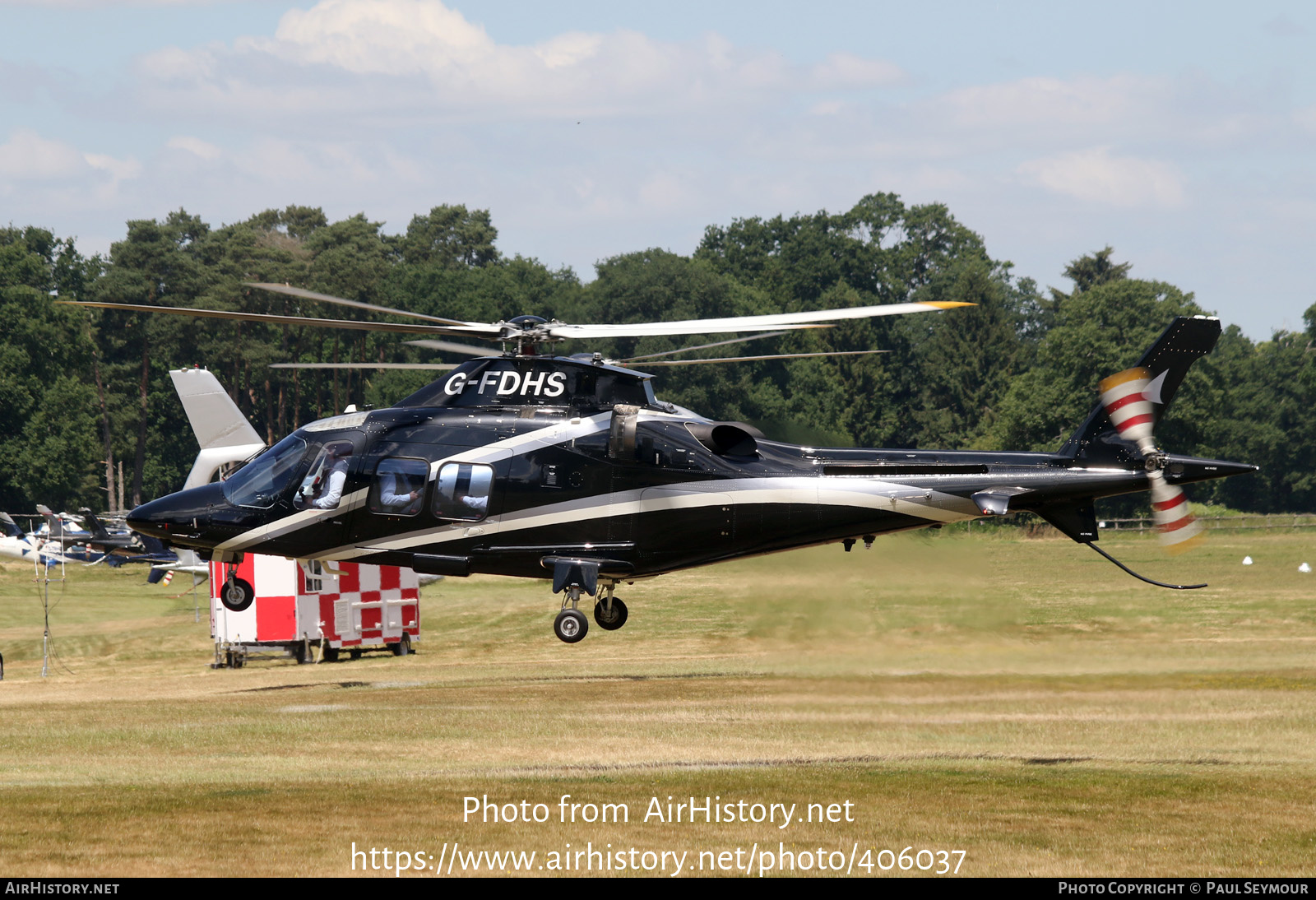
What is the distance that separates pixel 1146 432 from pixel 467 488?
9.32 metres

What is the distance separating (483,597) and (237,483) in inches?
1286

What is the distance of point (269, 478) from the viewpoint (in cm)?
2097

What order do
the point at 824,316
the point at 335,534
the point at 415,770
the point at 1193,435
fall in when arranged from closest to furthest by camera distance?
the point at 824,316 < the point at 335,534 < the point at 415,770 < the point at 1193,435

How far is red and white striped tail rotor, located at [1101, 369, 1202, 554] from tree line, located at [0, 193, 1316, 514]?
7009 cm

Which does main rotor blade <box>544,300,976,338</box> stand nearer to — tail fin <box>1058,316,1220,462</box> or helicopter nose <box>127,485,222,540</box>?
tail fin <box>1058,316,1220,462</box>

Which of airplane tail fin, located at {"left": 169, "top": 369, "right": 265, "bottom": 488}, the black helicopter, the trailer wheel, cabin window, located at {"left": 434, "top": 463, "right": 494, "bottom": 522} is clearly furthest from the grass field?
airplane tail fin, located at {"left": 169, "top": 369, "right": 265, "bottom": 488}

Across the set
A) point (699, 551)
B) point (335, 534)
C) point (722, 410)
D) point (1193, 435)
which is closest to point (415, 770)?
point (335, 534)

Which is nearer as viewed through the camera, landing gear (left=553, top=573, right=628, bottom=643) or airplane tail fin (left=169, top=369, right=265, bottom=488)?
landing gear (left=553, top=573, right=628, bottom=643)

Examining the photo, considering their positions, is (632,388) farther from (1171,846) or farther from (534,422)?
(1171,846)

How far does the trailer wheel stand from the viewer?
133ft

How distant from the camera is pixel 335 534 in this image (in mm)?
20719

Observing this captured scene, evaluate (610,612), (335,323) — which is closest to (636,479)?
(610,612)

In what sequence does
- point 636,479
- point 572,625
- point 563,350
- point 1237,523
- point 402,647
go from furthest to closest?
point 563,350 → point 1237,523 → point 402,647 → point 636,479 → point 572,625

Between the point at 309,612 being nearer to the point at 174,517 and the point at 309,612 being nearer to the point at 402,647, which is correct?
the point at 402,647
